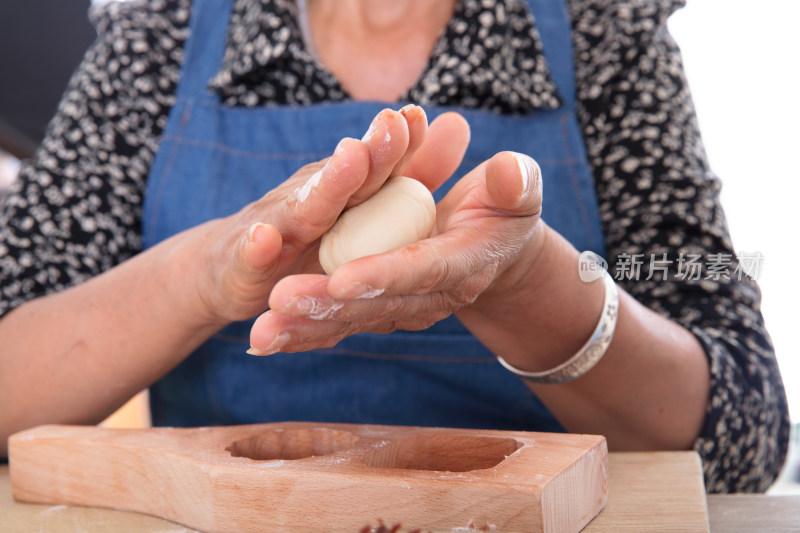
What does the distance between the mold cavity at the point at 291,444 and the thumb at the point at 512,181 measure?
320 mm

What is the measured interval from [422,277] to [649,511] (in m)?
0.32

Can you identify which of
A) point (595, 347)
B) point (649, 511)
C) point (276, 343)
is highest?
point (276, 343)

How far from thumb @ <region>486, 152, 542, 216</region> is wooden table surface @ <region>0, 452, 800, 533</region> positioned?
30 centimetres

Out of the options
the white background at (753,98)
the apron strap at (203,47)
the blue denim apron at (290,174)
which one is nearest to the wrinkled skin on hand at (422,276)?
the blue denim apron at (290,174)

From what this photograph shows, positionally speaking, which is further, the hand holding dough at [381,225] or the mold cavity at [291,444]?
the mold cavity at [291,444]

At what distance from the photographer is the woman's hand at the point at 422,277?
1.69 ft

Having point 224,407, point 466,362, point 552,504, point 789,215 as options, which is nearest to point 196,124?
point 224,407

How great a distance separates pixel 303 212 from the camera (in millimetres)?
573

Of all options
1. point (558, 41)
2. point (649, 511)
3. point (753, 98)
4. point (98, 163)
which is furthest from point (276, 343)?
point (753, 98)

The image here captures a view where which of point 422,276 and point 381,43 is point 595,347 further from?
point 381,43

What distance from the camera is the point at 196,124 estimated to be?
1.17m

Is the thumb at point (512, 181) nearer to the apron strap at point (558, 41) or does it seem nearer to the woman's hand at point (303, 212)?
the woman's hand at point (303, 212)

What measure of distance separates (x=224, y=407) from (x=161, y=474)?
1.27ft

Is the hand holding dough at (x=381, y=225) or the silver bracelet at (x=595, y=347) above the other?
the hand holding dough at (x=381, y=225)
